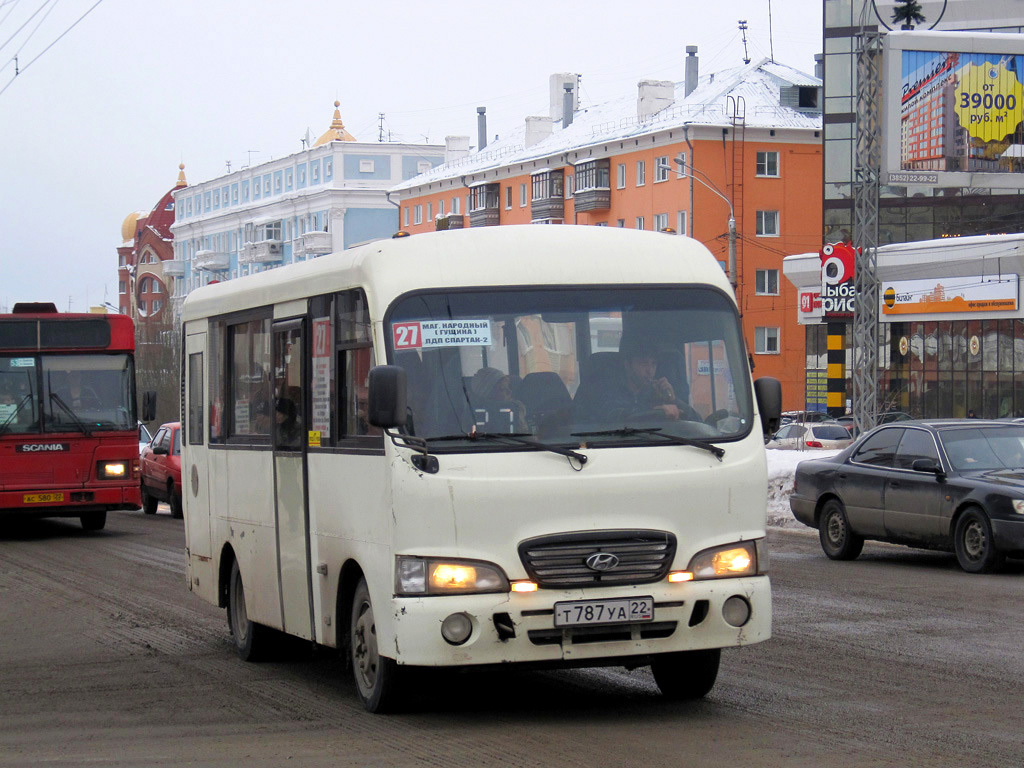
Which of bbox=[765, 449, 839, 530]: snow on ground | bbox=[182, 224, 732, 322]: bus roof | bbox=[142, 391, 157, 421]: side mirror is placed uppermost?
bbox=[182, 224, 732, 322]: bus roof

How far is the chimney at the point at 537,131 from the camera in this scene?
291 feet

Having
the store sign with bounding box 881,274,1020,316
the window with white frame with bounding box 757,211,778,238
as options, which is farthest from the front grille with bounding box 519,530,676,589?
the window with white frame with bounding box 757,211,778,238

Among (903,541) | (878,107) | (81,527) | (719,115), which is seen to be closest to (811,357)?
(719,115)

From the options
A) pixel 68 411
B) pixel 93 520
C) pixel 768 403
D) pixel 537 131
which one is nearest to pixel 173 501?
pixel 93 520

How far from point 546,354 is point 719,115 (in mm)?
65367

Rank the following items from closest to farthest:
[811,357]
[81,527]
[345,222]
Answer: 1. [81,527]
2. [811,357]
3. [345,222]

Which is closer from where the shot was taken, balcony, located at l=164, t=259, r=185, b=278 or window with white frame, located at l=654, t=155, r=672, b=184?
window with white frame, located at l=654, t=155, r=672, b=184

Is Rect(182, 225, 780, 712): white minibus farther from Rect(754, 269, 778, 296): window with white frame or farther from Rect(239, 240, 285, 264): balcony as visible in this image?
Rect(239, 240, 285, 264): balcony

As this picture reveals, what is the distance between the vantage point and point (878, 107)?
27797 mm

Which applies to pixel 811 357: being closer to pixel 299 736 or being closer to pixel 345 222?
pixel 345 222

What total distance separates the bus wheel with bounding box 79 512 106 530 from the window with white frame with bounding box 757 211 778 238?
1986 inches

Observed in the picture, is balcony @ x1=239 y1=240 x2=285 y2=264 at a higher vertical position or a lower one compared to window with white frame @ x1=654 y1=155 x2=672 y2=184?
lower

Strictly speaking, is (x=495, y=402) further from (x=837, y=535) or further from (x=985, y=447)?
(x=837, y=535)

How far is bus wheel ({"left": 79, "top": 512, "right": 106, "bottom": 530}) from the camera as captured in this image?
24844mm
